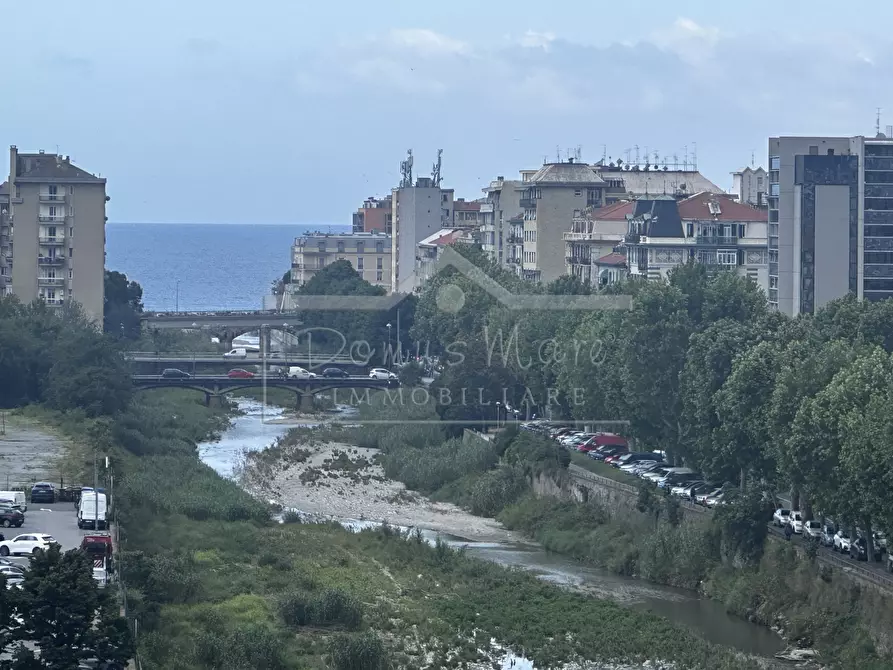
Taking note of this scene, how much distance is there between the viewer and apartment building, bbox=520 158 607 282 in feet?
328

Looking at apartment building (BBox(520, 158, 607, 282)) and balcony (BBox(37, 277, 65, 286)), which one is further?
apartment building (BBox(520, 158, 607, 282))

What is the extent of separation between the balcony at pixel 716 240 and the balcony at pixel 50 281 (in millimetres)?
31894

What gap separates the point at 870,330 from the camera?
52031 mm

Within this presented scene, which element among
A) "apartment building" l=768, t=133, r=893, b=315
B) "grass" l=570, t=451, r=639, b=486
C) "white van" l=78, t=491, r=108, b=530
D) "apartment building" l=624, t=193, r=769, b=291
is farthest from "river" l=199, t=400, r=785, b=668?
"apartment building" l=624, t=193, r=769, b=291

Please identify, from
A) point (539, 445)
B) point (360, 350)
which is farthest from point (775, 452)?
point (360, 350)

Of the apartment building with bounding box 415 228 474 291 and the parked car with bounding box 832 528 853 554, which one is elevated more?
the apartment building with bounding box 415 228 474 291

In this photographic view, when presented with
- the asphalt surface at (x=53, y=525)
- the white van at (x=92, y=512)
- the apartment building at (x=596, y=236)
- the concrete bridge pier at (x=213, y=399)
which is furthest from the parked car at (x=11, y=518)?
the apartment building at (x=596, y=236)

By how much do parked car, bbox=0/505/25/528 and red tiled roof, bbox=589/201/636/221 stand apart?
50.9 metres

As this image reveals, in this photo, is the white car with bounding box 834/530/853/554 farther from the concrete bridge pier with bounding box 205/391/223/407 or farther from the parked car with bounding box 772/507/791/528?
the concrete bridge pier with bounding box 205/391/223/407

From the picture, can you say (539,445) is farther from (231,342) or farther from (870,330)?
(231,342)

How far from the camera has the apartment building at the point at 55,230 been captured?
93.2 meters

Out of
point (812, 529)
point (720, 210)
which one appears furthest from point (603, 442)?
point (720, 210)

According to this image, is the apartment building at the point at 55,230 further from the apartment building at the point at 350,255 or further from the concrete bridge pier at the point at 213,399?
the apartment building at the point at 350,255

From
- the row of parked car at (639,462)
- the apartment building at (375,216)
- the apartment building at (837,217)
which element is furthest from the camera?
the apartment building at (375,216)
